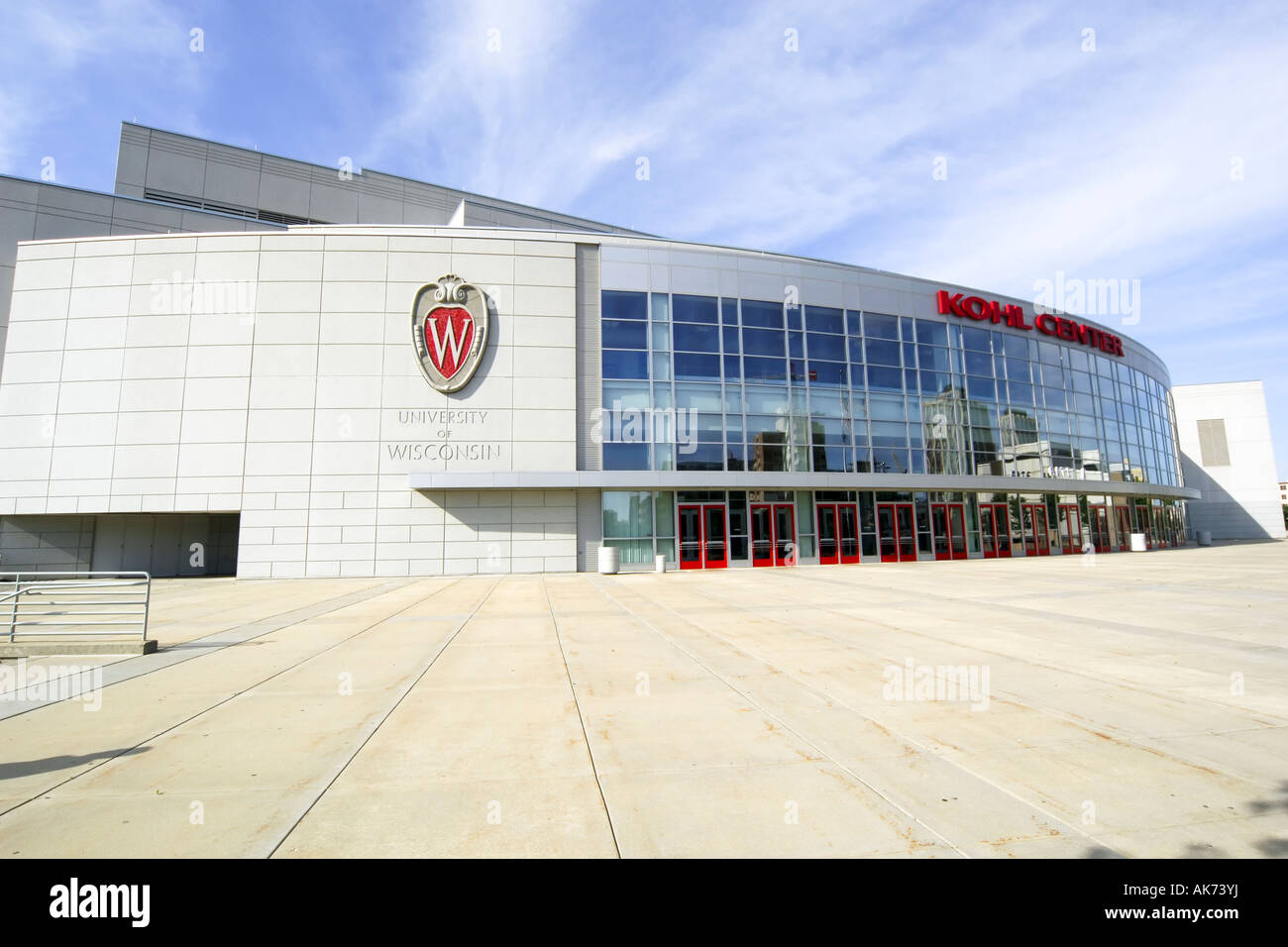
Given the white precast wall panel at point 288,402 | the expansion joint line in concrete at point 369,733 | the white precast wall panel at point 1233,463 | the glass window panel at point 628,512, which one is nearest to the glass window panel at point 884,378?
the glass window panel at point 628,512

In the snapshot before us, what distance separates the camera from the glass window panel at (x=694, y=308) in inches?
973

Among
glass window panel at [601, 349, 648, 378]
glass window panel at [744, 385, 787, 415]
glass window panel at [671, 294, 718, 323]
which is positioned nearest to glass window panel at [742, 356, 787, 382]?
glass window panel at [744, 385, 787, 415]

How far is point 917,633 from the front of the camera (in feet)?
30.0

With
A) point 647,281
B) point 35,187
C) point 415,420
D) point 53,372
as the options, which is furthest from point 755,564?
point 35,187

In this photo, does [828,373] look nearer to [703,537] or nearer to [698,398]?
[698,398]

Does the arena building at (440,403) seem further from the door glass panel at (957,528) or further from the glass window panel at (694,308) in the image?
the door glass panel at (957,528)

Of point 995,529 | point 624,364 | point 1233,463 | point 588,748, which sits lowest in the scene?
point 588,748

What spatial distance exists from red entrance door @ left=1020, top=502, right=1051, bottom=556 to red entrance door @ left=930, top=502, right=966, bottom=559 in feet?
14.8

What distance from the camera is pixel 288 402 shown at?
2202 centimetres

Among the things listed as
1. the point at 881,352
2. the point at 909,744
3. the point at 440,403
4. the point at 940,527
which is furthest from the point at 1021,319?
the point at 909,744

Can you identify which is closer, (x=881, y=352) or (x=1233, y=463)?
(x=881, y=352)

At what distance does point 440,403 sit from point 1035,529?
2904 centimetres

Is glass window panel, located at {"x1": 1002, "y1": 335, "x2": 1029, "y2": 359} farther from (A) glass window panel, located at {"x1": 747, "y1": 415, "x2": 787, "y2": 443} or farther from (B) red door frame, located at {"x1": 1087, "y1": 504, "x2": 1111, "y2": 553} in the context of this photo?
(A) glass window panel, located at {"x1": 747, "y1": 415, "x2": 787, "y2": 443}

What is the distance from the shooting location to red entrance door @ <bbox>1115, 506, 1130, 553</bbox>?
113 ft
